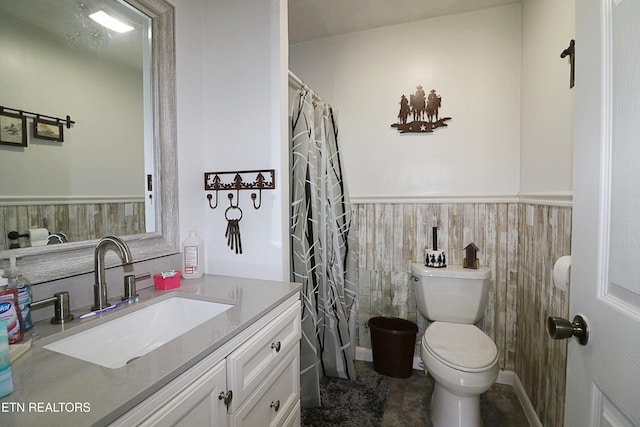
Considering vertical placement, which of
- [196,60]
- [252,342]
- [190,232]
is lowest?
[252,342]

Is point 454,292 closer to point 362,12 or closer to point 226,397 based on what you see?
point 226,397

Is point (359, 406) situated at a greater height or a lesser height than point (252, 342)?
lesser

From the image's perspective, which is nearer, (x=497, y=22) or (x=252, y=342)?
(x=252, y=342)

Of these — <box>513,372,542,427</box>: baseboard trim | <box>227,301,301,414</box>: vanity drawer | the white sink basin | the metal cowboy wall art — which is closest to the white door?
<box>227,301,301,414</box>: vanity drawer

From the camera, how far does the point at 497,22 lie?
1.97 metres

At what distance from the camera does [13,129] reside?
2.78 feet

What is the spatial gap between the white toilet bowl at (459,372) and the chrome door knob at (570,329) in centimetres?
82

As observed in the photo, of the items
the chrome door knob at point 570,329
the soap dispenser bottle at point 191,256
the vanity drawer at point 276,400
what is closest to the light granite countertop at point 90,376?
the vanity drawer at point 276,400

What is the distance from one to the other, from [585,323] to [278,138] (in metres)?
1.21

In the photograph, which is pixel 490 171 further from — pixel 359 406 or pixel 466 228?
pixel 359 406

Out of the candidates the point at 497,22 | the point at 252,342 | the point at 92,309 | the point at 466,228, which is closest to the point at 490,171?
the point at 466,228

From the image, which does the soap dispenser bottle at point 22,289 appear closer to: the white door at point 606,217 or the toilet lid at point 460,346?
the white door at point 606,217

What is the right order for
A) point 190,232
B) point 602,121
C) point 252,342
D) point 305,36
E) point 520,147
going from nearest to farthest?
1. point 602,121
2. point 252,342
3. point 190,232
4. point 520,147
5. point 305,36

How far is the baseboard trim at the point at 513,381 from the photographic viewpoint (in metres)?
1.60
